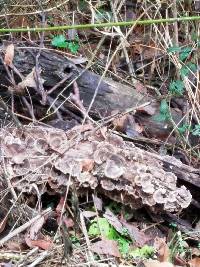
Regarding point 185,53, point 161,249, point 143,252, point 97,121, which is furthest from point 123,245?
point 185,53

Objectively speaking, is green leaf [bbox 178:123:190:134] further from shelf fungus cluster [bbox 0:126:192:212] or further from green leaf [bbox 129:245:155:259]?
green leaf [bbox 129:245:155:259]

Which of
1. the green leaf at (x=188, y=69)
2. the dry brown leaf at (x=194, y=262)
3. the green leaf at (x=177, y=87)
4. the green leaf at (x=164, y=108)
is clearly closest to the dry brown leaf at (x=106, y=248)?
the dry brown leaf at (x=194, y=262)

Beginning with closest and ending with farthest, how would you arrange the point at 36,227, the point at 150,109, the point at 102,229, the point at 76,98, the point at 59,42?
the point at 36,227, the point at 102,229, the point at 76,98, the point at 150,109, the point at 59,42

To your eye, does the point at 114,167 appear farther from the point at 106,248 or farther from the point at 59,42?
the point at 59,42

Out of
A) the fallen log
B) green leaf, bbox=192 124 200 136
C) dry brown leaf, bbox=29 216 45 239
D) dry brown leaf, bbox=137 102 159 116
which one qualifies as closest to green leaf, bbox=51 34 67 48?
the fallen log

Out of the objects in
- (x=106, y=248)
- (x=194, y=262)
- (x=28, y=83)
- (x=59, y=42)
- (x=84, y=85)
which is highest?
(x=59, y=42)
